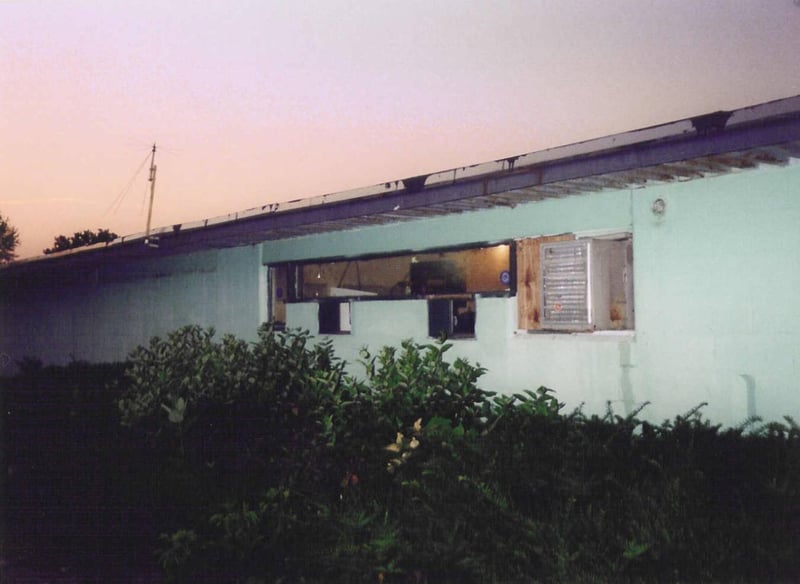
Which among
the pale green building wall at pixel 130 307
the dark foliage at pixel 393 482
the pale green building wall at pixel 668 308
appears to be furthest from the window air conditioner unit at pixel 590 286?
the pale green building wall at pixel 130 307

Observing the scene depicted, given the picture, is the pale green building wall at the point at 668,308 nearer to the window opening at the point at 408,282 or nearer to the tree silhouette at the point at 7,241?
the window opening at the point at 408,282

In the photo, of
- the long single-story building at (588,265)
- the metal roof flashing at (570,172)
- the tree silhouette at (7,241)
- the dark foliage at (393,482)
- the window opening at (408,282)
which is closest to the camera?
the dark foliage at (393,482)

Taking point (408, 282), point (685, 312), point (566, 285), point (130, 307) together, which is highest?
point (408, 282)

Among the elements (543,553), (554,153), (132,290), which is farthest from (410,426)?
(132,290)

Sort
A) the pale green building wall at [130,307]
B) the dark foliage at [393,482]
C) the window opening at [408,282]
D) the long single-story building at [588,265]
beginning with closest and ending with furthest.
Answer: the dark foliage at [393,482] < the long single-story building at [588,265] < the window opening at [408,282] < the pale green building wall at [130,307]

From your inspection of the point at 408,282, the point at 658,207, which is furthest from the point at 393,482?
the point at 408,282

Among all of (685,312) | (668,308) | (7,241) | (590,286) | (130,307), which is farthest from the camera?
(7,241)

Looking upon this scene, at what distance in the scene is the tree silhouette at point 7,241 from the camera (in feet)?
177

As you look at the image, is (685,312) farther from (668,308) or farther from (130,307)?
(130,307)

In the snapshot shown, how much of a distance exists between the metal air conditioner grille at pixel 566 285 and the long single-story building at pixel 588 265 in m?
0.02

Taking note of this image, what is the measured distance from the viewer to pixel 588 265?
23.6ft

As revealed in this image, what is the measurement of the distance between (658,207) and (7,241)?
58816 millimetres

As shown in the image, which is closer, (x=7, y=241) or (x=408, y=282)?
(x=408, y=282)

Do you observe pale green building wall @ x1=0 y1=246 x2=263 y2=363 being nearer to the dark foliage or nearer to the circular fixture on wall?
the dark foliage
